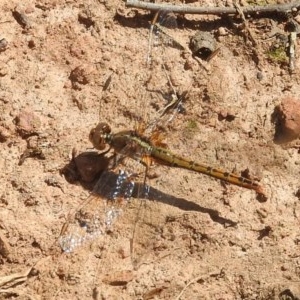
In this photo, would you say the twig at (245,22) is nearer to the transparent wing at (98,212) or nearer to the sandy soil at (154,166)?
the sandy soil at (154,166)

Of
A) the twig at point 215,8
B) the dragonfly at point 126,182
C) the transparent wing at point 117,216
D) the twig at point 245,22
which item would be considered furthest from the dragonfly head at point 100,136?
the twig at point 245,22

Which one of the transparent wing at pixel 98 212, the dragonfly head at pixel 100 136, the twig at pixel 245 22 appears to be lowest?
the transparent wing at pixel 98 212

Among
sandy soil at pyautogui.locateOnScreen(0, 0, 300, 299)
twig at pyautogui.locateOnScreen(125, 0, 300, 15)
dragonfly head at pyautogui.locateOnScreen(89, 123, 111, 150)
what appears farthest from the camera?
twig at pyautogui.locateOnScreen(125, 0, 300, 15)

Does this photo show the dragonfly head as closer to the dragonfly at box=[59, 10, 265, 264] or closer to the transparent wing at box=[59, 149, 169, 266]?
the dragonfly at box=[59, 10, 265, 264]

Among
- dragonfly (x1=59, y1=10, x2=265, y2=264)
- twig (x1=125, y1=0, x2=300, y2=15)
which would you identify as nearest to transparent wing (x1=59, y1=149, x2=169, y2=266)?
dragonfly (x1=59, y1=10, x2=265, y2=264)

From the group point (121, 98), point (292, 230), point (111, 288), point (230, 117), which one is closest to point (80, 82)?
point (121, 98)

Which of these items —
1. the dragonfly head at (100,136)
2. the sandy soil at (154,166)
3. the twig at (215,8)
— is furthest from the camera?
the twig at (215,8)

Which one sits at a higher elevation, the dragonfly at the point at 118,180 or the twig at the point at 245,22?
the twig at the point at 245,22
